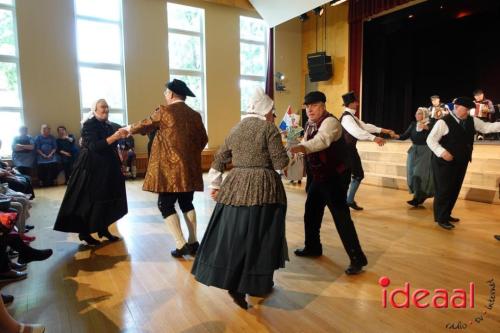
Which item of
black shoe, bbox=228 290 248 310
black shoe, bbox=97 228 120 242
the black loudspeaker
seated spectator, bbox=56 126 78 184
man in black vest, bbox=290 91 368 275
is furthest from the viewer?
the black loudspeaker

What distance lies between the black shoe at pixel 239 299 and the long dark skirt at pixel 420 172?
3.54 meters

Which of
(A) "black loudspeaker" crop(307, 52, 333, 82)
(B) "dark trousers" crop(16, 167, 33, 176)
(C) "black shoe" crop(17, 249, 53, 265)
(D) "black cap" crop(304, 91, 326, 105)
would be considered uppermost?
(A) "black loudspeaker" crop(307, 52, 333, 82)

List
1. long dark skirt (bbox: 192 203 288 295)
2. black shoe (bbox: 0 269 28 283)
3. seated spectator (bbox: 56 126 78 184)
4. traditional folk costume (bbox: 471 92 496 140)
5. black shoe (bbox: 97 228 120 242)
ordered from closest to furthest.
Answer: long dark skirt (bbox: 192 203 288 295), black shoe (bbox: 0 269 28 283), black shoe (bbox: 97 228 120 242), traditional folk costume (bbox: 471 92 496 140), seated spectator (bbox: 56 126 78 184)

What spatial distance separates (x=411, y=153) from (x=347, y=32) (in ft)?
16.9

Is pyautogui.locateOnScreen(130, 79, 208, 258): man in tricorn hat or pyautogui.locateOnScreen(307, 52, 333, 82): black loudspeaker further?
pyautogui.locateOnScreen(307, 52, 333, 82): black loudspeaker

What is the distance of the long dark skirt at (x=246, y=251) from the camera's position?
1934mm

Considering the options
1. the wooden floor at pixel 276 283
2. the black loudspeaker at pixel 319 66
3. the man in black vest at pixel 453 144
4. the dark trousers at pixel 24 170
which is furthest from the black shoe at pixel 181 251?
the black loudspeaker at pixel 319 66

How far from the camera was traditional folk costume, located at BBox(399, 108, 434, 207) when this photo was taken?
476 centimetres

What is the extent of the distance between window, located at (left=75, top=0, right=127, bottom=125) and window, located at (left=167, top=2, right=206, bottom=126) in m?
1.27

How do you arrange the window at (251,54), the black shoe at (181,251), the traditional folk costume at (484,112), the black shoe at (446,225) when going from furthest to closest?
1. the window at (251,54)
2. the traditional folk costume at (484,112)
3. the black shoe at (446,225)
4. the black shoe at (181,251)

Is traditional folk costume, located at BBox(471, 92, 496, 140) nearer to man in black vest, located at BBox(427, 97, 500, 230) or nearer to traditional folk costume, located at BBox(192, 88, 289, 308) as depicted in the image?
man in black vest, located at BBox(427, 97, 500, 230)

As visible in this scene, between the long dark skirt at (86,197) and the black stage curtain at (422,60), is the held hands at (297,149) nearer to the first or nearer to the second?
the long dark skirt at (86,197)

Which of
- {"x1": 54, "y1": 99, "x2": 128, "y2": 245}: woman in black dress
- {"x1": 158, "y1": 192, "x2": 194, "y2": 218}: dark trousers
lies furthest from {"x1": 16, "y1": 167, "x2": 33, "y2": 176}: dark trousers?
{"x1": 158, "y1": 192, "x2": 194, "y2": 218}: dark trousers

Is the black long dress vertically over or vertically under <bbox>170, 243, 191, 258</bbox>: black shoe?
over
